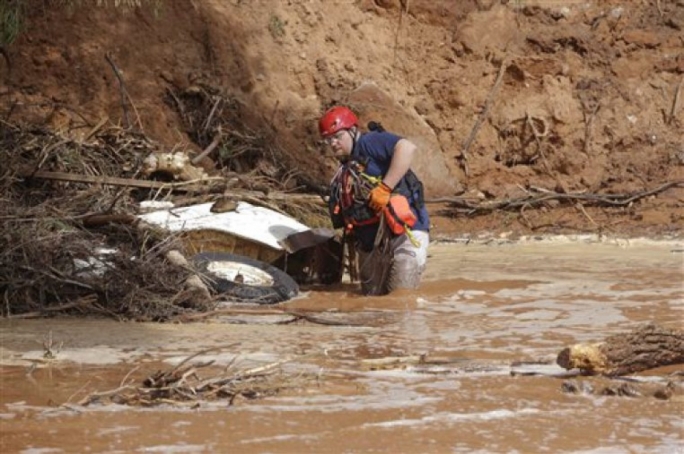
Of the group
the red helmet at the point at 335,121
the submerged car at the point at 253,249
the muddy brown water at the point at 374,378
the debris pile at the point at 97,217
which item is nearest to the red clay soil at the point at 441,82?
the debris pile at the point at 97,217

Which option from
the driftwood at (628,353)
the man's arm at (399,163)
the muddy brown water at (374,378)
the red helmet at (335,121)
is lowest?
the muddy brown water at (374,378)

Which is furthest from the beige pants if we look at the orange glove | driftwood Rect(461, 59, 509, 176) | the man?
driftwood Rect(461, 59, 509, 176)

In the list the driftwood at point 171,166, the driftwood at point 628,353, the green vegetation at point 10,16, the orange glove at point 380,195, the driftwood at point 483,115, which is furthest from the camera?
the driftwood at point 483,115

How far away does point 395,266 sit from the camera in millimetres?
9031

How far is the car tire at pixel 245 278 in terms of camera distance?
8523 mm

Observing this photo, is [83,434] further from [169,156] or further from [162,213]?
[169,156]

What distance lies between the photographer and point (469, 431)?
193 inches

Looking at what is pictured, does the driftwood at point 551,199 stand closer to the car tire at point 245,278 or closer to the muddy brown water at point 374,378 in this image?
the muddy brown water at point 374,378

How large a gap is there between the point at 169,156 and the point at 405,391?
5.03m

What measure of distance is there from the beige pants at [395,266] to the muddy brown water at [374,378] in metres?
0.17

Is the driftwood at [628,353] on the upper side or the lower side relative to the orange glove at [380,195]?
lower

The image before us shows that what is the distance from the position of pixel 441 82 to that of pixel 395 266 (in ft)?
21.9

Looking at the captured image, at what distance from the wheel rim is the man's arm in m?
1.06

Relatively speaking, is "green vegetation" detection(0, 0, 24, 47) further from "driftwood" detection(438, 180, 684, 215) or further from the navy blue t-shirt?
"driftwood" detection(438, 180, 684, 215)
